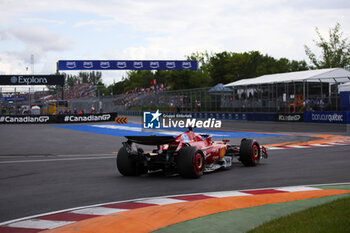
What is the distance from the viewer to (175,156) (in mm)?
9984

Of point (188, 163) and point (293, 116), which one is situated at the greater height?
point (293, 116)

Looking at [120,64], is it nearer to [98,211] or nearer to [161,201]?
[161,201]

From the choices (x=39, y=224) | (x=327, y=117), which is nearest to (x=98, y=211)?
(x=39, y=224)

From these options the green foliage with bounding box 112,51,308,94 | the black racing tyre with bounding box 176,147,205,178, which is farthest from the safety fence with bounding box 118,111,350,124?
the green foliage with bounding box 112,51,308,94

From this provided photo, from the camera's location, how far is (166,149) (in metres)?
10.5

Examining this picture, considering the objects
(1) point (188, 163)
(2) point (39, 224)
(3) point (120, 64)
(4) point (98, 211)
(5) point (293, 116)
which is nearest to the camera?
(2) point (39, 224)

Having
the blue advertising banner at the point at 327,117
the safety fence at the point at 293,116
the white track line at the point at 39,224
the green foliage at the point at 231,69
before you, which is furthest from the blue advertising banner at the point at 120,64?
the white track line at the point at 39,224

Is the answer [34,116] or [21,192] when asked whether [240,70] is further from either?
[21,192]

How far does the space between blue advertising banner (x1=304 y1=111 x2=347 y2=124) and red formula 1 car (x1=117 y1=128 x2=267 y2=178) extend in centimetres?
2088

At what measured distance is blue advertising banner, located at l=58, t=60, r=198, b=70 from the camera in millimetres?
49594

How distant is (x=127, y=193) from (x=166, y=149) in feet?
7.65

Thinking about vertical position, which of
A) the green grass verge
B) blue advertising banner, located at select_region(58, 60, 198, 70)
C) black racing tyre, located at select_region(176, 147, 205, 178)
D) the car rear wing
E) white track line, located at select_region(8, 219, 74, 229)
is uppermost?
blue advertising banner, located at select_region(58, 60, 198, 70)

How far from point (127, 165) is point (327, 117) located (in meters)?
23.8

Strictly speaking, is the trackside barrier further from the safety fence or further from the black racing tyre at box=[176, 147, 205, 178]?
the black racing tyre at box=[176, 147, 205, 178]
